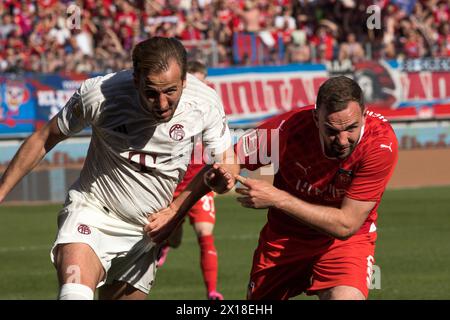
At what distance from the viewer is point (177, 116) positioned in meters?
7.01

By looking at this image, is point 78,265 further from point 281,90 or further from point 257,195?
point 281,90

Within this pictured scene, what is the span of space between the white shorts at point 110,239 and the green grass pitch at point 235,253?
390cm

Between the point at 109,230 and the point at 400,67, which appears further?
the point at 400,67

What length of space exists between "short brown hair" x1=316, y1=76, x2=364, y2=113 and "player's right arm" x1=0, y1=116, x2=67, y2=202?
1.72m

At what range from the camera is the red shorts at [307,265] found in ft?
23.6

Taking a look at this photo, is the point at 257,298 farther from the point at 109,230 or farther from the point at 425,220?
the point at 425,220

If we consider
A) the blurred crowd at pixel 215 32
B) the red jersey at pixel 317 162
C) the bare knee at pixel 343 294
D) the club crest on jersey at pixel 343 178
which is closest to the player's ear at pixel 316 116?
the red jersey at pixel 317 162

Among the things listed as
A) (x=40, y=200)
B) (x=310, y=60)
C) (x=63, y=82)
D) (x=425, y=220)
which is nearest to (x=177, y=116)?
(x=425, y=220)

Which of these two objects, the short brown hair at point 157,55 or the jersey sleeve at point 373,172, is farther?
the jersey sleeve at point 373,172

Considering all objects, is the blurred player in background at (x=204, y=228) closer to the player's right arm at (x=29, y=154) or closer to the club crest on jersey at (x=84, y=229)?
the club crest on jersey at (x=84, y=229)

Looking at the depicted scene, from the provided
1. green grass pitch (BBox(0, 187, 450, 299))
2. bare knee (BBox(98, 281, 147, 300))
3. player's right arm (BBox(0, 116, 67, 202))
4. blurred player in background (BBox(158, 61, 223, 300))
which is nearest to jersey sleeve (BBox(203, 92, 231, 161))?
player's right arm (BBox(0, 116, 67, 202))

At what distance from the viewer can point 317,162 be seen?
716 centimetres

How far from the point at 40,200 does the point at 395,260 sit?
8.93m
